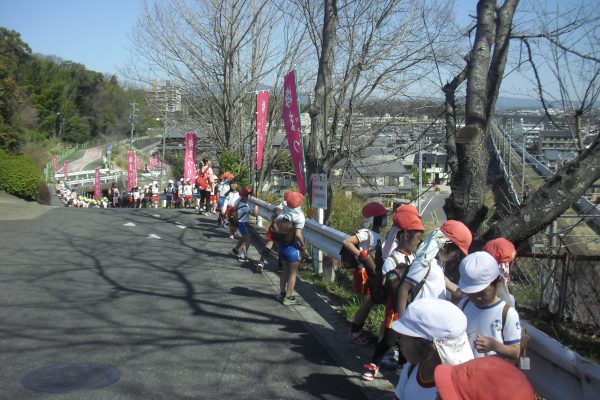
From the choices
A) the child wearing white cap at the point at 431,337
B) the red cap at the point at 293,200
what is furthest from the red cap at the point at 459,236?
the red cap at the point at 293,200

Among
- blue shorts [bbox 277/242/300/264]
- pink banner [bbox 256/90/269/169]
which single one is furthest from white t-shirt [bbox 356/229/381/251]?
pink banner [bbox 256/90/269/169]

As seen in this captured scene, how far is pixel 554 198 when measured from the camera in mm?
4258

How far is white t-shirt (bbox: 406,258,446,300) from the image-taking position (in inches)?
165

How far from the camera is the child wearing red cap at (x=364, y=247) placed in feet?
18.6

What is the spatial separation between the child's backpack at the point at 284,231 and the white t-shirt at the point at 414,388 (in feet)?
15.3

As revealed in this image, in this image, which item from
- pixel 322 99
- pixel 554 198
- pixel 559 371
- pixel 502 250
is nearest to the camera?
pixel 559 371

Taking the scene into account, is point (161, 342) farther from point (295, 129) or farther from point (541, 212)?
point (295, 129)

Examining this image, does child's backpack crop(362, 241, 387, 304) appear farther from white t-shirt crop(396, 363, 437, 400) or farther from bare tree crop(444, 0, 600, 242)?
white t-shirt crop(396, 363, 437, 400)

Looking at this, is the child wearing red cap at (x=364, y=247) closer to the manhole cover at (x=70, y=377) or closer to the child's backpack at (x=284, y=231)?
the child's backpack at (x=284, y=231)

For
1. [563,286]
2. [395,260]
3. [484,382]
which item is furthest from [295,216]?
[484,382]

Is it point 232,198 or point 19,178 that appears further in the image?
point 19,178

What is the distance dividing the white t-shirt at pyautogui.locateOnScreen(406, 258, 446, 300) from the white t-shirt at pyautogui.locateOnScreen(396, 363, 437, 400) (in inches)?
57.0

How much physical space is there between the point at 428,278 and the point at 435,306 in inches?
70.9

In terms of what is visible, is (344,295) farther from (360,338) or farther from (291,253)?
(360,338)
